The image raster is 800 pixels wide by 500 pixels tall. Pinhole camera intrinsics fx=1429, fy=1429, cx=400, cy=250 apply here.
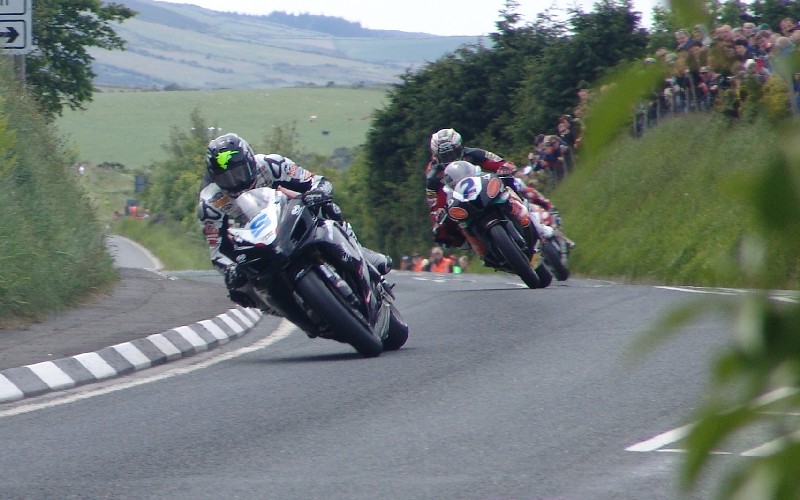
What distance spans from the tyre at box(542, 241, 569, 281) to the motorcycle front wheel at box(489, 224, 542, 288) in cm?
166

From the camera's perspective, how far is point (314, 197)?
30.5 feet

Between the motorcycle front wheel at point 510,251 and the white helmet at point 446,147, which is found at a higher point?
the white helmet at point 446,147

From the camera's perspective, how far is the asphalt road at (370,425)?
16.6 ft

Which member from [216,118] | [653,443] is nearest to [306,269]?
[653,443]

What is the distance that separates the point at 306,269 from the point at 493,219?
6931 mm

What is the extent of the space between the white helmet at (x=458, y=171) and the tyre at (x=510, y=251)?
3.48 ft

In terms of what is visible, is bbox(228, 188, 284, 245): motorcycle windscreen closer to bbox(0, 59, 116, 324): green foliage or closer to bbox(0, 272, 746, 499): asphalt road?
bbox(0, 272, 746, 499): asphalt road

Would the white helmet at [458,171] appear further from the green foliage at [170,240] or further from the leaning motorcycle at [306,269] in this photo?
the green foliage at [170,240]

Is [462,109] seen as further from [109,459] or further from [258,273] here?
[109,459]

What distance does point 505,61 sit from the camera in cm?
4575

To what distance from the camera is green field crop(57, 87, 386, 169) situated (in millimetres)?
120438

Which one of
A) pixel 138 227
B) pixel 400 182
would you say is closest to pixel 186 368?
pixel 400 182

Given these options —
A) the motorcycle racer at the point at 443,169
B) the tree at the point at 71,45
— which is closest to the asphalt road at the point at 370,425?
the motorcycle racer at the point at 443,169

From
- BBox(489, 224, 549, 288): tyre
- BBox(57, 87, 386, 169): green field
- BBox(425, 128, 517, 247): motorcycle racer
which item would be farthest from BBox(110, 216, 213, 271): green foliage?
BBox(489, 224, 549, 288): tyre
